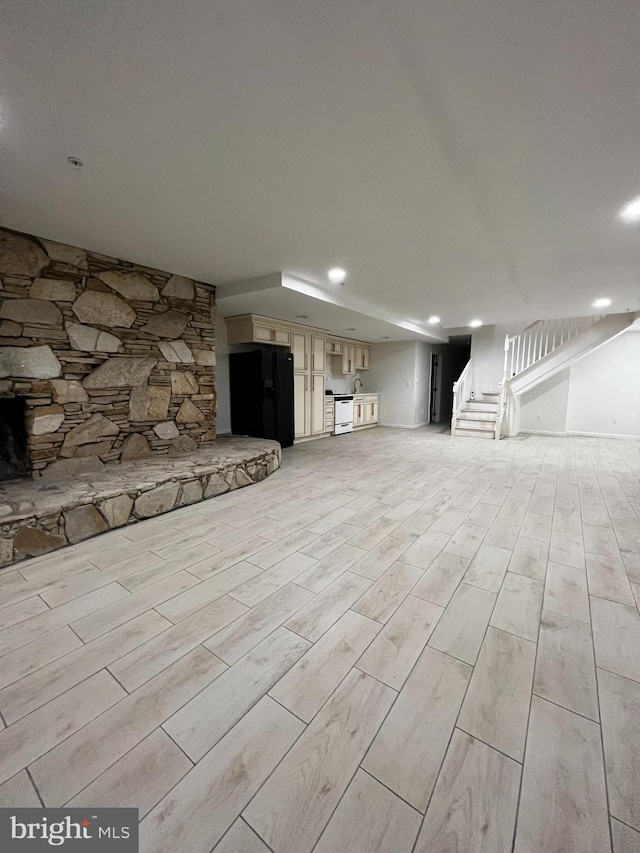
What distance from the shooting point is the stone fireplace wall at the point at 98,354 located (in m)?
2.86

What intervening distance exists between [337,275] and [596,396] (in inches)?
269

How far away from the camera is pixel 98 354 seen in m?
3.33

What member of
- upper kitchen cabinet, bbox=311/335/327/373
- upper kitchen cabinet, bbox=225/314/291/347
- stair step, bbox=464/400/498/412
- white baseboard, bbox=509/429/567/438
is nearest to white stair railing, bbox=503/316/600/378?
stair step, bbox=464/400/498/412

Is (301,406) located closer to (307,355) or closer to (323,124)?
(307,355)

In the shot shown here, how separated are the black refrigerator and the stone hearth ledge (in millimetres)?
1315

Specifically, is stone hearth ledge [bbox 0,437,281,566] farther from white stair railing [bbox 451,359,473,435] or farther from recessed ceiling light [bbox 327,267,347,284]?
white stair railing [bbox 451,359,473,435]

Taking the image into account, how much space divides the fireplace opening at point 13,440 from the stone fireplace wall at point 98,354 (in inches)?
5.8

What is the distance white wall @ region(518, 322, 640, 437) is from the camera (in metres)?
7.03

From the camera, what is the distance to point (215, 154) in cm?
188

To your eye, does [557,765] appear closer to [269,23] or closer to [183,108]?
[269,23]

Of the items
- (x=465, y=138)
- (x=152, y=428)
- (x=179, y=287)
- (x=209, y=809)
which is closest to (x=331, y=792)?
(x=209, y=809)

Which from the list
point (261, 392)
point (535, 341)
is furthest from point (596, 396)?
point (261, 392)

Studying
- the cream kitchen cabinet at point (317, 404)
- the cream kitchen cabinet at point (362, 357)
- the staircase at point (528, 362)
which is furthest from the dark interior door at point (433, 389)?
the cream kitchen cabinet at point (317, 404)

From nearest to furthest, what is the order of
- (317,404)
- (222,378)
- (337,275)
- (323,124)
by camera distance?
1. (323,124)
2. (337,275)
3. (222,378)
4. (317,404)
